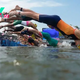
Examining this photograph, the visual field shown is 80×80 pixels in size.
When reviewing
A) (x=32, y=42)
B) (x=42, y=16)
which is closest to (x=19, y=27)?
(x=32, y=42)

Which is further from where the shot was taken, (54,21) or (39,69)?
(54,21)

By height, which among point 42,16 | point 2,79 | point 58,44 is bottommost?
point 58,44

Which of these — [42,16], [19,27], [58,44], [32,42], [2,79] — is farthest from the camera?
[32,42]

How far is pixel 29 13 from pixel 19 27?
705 centimetres

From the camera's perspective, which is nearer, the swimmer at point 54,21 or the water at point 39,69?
the water at point 39,69

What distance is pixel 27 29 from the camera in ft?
49.1

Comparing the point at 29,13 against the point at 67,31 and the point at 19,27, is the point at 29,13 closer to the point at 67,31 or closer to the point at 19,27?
the point at 67,31

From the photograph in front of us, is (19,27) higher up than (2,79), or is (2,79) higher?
(2,79)

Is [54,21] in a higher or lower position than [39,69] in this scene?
higher

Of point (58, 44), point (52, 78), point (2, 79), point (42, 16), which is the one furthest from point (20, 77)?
point (58, 44)

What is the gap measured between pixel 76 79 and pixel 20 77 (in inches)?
22.6

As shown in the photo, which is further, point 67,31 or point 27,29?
point 27,29

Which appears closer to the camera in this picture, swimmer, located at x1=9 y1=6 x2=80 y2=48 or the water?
the water

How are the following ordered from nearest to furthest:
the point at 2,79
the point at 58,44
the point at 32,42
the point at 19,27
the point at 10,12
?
the point at 2,79, the point at 10,12, the point at 58,44, the point at 19,27, the point at 32,42
